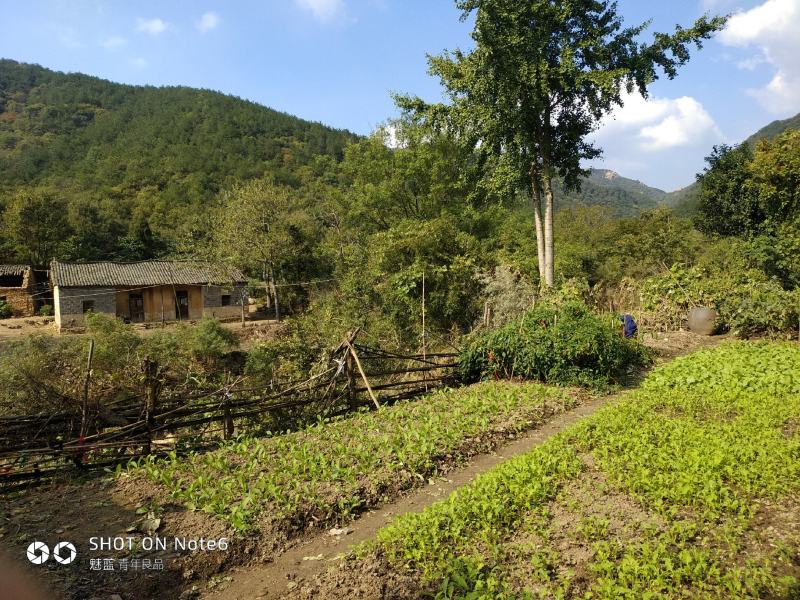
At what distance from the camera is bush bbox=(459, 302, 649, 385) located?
9625 millimetres

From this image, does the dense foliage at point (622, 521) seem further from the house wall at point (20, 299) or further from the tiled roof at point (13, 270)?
the tiled roof at point (13, 270)

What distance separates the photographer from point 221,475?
18.6ft

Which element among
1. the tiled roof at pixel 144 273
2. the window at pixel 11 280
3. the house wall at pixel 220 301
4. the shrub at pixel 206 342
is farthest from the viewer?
the window at pixel 11 280

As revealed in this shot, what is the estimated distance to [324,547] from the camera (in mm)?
4500

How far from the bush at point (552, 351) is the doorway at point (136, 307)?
1042 inches

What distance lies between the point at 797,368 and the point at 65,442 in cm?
1222

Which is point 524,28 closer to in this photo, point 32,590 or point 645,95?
point 645,95

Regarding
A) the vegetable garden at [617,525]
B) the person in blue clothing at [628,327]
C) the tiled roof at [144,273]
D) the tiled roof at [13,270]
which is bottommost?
the vegetable garden at [617,525]

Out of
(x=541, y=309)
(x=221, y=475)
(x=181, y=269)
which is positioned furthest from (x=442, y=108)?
(x=181, y=269)

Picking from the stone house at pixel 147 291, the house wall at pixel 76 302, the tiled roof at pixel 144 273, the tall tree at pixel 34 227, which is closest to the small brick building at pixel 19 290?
the stone house at pixel 147 291

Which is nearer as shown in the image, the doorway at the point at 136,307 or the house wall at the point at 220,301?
the doorway at the point at 136,307

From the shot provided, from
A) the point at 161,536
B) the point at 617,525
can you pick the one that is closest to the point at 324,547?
the point at 161,536

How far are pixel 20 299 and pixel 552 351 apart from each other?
36.3 metres

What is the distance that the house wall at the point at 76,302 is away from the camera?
27406mm
